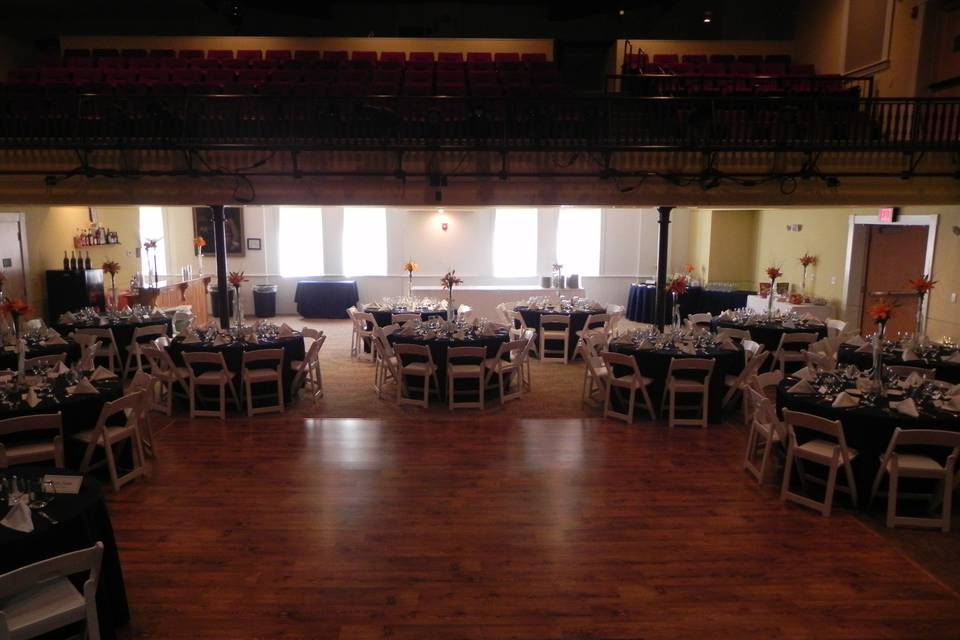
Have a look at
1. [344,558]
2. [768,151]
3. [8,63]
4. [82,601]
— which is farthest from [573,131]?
[8,63]

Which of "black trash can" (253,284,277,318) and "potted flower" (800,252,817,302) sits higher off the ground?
"potted flower" (800,252,817,302)

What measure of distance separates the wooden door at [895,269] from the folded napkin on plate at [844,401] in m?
7.45

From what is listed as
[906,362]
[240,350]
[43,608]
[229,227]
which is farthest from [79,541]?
[229,227]

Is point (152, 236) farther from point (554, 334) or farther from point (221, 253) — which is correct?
point (554, 334)

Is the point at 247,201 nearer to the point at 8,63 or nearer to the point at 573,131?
the point at 573,131

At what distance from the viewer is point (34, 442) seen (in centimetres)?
618

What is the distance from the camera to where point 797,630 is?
13.9ft

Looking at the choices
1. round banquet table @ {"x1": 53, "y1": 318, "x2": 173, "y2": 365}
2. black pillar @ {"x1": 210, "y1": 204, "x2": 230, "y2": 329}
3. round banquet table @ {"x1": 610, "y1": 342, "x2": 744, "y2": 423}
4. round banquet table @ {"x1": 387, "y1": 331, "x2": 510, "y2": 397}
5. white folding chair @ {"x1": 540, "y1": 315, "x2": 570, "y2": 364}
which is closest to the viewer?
round banquet table @ {"x1": 610, "y1": 342, "x2": 744, "y2": 423}

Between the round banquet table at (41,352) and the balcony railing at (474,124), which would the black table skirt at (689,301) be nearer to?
the balcony railing at (474,124)

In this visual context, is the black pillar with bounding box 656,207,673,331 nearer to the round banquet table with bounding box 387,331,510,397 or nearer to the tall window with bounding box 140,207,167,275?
the round banquet table with bounding box 387,331,510,397

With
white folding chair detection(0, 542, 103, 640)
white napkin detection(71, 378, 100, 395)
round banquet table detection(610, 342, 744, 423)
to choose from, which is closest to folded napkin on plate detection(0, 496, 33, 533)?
white folding chair detection(0, 542, 103, 640)

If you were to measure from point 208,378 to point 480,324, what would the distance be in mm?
3977

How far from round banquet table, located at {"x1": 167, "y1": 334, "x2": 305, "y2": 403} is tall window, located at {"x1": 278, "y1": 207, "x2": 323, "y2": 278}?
851cm

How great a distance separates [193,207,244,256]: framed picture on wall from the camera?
1711 centimetres
